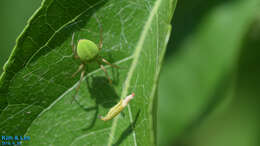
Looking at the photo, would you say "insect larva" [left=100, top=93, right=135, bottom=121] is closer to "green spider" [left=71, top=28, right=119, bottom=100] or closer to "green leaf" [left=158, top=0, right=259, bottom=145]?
"green spider" [left=71, top=28, right=119, bottom=100]

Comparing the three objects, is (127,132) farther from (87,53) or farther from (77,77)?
(87,53)

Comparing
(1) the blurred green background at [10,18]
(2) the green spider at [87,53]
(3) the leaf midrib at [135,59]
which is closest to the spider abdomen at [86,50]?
(2) the green spider at [87,53]

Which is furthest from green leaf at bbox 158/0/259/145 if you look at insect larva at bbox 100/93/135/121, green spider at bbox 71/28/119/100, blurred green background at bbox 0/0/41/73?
blurred green background at bbox 0/0/41/73

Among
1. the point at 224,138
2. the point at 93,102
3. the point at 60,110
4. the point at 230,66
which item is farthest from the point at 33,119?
the point at 224,138

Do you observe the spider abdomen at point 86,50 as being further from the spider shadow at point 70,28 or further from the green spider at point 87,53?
the spider shadow at point 70,28

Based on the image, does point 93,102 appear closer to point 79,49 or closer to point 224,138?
point 79,49

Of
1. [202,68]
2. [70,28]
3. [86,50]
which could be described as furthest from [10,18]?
[202,68]
